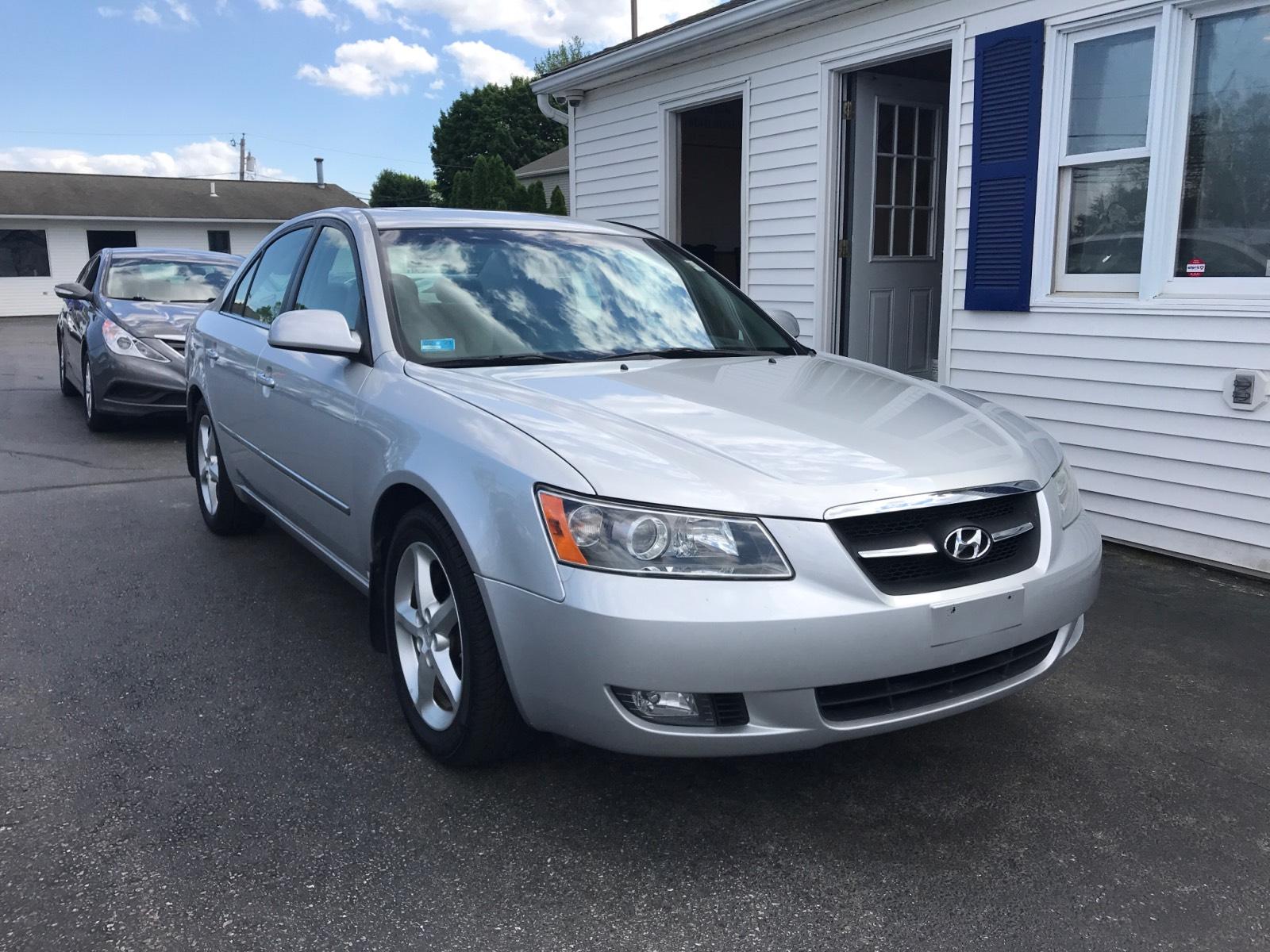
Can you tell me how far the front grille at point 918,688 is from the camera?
2.37 metres

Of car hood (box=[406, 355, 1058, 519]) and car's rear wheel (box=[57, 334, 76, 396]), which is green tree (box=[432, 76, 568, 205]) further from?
car hood (box=[406, 355, 1058, 519])

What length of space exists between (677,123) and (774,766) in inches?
276

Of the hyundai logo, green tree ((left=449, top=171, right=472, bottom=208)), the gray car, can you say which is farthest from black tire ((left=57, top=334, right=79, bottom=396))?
green tree ((left=449, top=171, right=472, bottom=208))

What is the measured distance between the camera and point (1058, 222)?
5.58m

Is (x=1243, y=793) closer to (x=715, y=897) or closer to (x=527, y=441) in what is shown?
(x=715, y=897)

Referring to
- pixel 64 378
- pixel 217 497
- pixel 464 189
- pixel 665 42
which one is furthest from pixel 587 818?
pixel 464 189

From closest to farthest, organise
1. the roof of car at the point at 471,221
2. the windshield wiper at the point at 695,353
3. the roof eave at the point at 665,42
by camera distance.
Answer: the windshield wiper at the point at 695,353 < the roof of car at the point at 471,221 < the roof eave at the point at 665,42

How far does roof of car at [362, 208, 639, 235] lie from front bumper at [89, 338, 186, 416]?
4696 mm

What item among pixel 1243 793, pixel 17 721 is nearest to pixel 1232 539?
pixel 1243 793

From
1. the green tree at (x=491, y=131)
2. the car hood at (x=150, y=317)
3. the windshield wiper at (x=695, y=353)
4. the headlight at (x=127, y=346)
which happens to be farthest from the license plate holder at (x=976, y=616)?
Answer: the green tree at (x=491, y=131)

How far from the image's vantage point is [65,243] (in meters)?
31.3

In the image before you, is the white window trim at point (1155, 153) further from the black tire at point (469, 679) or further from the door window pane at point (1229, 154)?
the black tire at point (469, 679)

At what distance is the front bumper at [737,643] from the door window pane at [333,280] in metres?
1.46

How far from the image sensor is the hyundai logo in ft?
7.98
